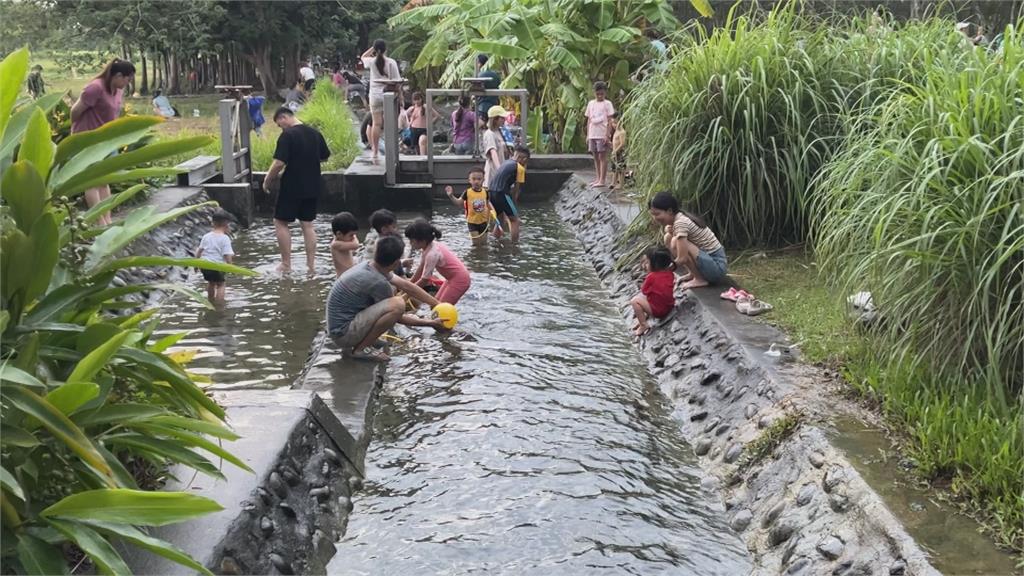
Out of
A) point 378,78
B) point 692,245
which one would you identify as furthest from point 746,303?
point 378,78

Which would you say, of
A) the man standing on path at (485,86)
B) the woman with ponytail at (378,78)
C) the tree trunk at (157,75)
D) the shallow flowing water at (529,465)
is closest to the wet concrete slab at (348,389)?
the shallow flowing water at (529,465)

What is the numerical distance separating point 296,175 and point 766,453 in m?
6.68

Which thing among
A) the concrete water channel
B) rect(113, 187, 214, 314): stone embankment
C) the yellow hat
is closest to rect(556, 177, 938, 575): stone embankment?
the concrete water channel

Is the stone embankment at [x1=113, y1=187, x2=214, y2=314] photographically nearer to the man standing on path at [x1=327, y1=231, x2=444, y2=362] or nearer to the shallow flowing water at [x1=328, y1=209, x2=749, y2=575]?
the man standing on path at [x1=327, y1=231, x2=444, y2=362]

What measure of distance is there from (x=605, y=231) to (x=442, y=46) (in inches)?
476

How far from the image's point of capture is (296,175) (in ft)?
36.7

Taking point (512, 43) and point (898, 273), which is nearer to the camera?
point (898, 273)

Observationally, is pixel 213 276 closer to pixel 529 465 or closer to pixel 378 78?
pixel 529 465

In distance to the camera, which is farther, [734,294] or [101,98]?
[101,98]

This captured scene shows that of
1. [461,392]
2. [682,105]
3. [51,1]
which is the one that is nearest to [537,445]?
[461,392]

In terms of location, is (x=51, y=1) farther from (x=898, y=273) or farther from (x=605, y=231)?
(x=898, y=273)

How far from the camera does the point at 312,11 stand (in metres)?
37.2

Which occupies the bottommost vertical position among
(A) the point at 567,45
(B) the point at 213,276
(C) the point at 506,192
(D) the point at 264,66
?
(B) the point at 213,276

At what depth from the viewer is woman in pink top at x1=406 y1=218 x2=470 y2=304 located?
9379mm
